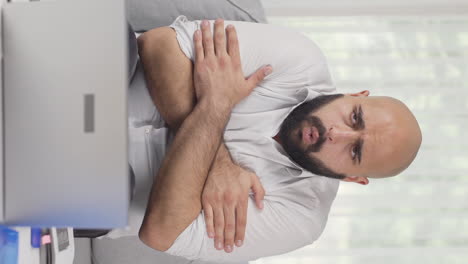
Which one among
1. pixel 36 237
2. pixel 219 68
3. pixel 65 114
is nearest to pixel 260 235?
pixel 219 68

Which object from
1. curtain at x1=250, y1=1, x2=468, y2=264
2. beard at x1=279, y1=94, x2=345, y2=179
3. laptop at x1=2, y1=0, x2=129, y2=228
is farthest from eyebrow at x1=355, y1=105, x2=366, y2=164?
laptop at x1=2, y1=0, x2=129, y2=228

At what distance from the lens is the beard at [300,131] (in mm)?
1329

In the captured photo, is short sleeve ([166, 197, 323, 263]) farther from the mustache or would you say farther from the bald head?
the bald head

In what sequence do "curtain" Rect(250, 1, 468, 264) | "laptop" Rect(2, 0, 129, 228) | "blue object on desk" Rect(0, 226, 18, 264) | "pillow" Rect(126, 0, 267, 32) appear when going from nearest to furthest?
"laptop" Rect(2, 0, 129, 228), "blue object on desk" Rect(0, 226, 18, 264), "pillow" Rect(126, 0, 267, 32), "curtain" Rect(250, 1, 468, 264)

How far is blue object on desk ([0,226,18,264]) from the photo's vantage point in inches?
31.5

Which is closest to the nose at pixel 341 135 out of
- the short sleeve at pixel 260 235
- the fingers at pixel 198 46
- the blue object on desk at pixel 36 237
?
the short sleeve at pixel 260 235

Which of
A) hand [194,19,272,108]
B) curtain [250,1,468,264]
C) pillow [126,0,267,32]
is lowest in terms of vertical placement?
curtain [250,1,468,264]

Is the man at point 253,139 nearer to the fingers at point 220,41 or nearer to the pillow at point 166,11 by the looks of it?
the fingers at point 220,41

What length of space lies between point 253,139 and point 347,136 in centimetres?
30

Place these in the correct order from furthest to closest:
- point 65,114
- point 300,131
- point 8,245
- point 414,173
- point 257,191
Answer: point 414,173, point 300,131, point 257,191, point 8,245, point 65,114

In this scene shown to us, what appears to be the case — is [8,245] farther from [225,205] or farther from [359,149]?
[359,149]

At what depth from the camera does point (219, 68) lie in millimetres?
1179

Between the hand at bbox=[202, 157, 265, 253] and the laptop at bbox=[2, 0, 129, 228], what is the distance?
481 mm

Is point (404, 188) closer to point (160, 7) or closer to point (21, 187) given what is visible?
point (160, 7)
